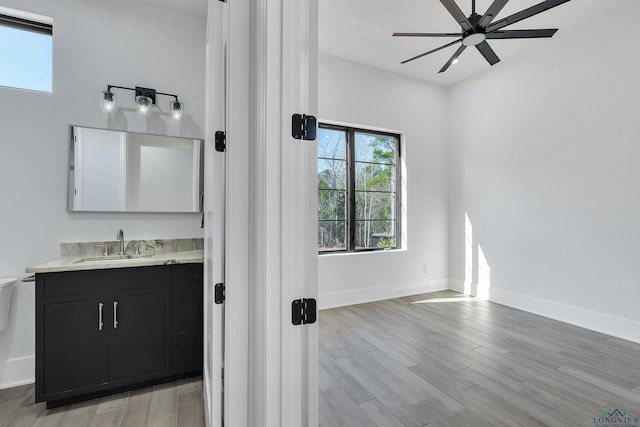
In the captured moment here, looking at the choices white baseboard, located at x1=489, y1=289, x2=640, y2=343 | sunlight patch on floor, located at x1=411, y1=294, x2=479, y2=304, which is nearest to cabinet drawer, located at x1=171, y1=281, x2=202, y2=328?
sunlight patch on floor, located at x1=411, y1=294, x2=479, y2=304

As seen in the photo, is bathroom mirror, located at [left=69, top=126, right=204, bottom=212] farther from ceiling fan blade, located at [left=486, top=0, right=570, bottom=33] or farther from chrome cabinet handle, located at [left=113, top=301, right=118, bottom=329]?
ceiling fan blade, located at [left=486, top=0, right=570, bottom=33]

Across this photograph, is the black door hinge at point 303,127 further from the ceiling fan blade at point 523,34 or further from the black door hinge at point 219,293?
the ceiling fan blade at point 523,34

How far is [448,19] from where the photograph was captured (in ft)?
10.2

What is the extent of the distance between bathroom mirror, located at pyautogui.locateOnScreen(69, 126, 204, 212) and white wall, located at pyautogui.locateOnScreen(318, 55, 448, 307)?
184 cm

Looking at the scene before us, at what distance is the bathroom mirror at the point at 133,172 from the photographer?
2.44 m

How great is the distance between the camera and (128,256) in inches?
97.9

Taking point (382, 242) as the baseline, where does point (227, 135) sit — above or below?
above

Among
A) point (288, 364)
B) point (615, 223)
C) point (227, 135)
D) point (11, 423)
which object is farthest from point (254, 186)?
point (615, 223)

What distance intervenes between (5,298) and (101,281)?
791 millimetres

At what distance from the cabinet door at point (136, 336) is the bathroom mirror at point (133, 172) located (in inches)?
34.4

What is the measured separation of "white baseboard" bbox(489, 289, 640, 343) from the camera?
9.68 feet

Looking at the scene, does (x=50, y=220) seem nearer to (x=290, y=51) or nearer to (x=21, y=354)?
(x=21, y=354)

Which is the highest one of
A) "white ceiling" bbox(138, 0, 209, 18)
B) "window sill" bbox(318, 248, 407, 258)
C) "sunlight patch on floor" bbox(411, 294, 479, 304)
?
"white ceiling" bbox(138, 0, 209, 18)

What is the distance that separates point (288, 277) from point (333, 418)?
1.38 m
